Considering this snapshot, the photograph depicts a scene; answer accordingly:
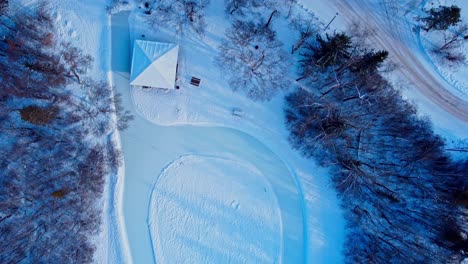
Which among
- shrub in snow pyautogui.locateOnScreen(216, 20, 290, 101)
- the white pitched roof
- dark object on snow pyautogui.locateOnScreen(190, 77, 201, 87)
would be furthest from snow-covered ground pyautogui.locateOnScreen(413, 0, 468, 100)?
the white pitched roof

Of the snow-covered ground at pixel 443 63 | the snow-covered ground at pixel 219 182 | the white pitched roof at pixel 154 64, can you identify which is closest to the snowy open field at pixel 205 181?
the snow-covered ground at pixel 219 182

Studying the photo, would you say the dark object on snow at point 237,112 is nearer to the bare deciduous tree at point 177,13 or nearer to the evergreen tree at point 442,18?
the bare deciduous tree at point 177,13

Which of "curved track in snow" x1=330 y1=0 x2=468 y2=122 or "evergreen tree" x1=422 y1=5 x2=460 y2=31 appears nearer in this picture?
"evergreen tree" x1=422 y1=5 x2=460 y2=31

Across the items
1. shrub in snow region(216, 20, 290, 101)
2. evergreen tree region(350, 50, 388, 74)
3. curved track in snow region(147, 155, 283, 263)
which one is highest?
evergreen tree region(350, 50, 388, 74)

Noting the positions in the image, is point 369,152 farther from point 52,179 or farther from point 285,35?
point 52,179

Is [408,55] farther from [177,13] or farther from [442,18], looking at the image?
[177,13]

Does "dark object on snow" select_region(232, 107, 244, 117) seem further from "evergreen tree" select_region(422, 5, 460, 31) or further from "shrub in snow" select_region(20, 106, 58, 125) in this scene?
"evergreen tree" select_region(422, 5, 460, 31)
